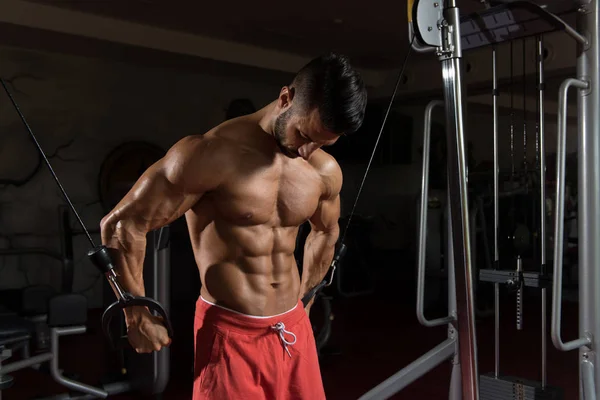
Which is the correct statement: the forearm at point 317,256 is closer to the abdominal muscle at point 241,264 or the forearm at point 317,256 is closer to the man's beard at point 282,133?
the abdominal muscle at point 241,264

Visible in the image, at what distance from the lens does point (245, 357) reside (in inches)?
53.5

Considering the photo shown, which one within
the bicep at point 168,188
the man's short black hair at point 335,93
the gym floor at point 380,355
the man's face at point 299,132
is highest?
the man's short black hair at point 335,93

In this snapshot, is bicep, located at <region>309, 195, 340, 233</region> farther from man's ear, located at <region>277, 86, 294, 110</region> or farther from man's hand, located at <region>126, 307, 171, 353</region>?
man's hand, located at <region>126, 307, 171, 353</region>

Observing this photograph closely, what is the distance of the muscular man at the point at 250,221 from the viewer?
4.03 ft

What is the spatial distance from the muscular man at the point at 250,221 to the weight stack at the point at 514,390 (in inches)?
32.5

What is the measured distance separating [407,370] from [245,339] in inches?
33.6

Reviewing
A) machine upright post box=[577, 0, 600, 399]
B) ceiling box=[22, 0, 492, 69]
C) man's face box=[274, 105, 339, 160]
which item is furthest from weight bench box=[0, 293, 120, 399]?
ceiling box=[22, 0, 492, 69]

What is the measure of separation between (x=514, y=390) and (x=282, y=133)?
4.19ft

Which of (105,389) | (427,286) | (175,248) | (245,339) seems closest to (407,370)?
(245,339)

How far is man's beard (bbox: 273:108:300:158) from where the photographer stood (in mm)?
1281

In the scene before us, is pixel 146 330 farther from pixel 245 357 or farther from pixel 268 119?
pixel 268 119

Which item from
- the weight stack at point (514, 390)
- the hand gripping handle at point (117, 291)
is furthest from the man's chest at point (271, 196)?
the weight stack at point (514, 390)

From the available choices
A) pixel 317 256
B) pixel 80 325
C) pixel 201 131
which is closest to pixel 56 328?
pixel 80 325

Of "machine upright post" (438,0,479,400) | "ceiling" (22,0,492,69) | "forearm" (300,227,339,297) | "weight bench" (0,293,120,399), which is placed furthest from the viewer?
"ceiling" (22,0,492,69)
